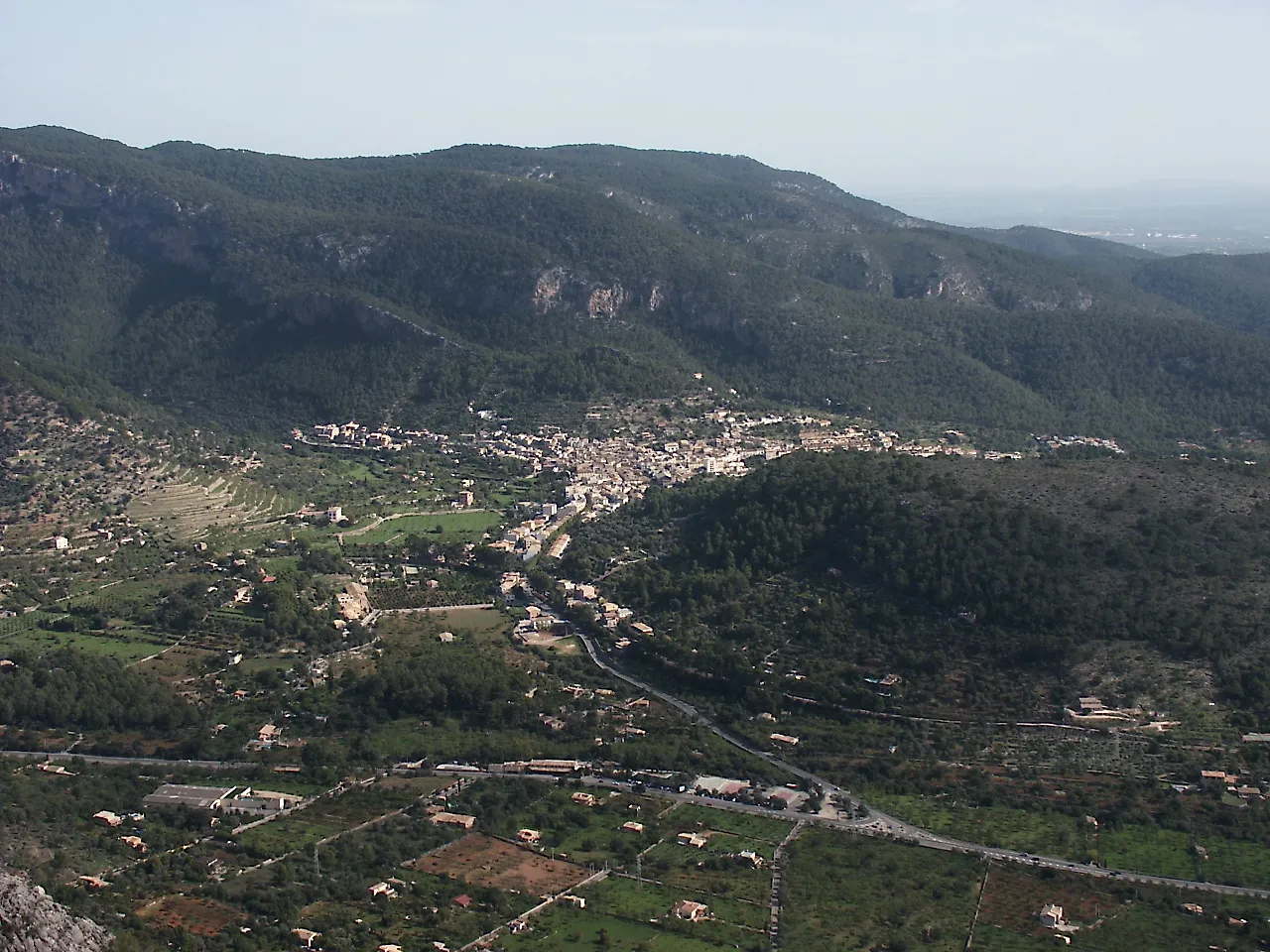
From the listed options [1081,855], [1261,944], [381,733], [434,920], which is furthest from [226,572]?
[1261,944]

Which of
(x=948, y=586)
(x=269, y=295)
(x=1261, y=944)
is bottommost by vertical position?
(x=1261, y=944)

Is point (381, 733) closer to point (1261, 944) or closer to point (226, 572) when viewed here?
point (226, 572)

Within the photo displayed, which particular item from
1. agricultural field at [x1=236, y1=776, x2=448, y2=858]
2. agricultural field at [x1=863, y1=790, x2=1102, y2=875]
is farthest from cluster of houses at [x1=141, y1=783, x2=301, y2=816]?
agricultural field at [x1=863, y1=790, x2=1102, y2=875]

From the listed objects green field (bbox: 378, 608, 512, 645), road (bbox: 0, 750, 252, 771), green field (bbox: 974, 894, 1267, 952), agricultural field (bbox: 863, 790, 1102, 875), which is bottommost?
green field (bbox: 974, 894, 1267, 952)

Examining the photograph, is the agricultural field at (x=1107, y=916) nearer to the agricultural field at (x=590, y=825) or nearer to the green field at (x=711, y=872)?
the green field at (x=711, y=872)

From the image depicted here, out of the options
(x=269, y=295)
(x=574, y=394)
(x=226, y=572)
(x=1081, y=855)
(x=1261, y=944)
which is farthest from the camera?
(x=269, y=295)

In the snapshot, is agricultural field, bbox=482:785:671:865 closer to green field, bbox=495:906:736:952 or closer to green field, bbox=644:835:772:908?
green field, bbox=644:835:772:908

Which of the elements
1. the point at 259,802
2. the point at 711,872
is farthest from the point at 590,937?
the point at 259,802
